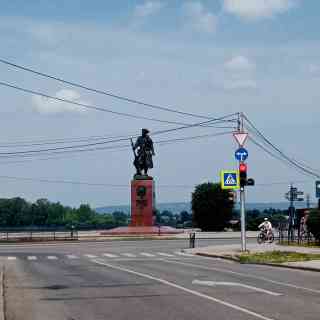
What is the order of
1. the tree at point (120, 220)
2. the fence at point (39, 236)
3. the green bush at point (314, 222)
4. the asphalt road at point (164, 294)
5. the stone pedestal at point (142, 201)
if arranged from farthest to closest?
1. the tree at point (120, 220)
2. the stone pedestal at point (142, 201)
3. the fence at point (39, 236)
4. the green bush at point (314, 222)
5. the asphalt road at point (164, 294)

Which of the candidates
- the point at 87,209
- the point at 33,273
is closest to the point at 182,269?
the point at 33,273

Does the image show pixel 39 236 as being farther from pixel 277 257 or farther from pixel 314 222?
pixel 277 257

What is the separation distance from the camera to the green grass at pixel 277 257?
2895cm

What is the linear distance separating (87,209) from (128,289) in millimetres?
139513

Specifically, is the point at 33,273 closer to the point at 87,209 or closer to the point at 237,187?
the point at 237,187

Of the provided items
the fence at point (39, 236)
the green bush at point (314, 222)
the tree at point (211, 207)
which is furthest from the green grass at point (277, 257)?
the tree at point (211, 207)

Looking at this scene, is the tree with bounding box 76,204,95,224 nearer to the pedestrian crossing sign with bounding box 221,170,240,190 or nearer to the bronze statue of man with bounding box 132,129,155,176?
the bronze statue of man with bounding box 132,129,155,176

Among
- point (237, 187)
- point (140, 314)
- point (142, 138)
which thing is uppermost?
point (142, 138)

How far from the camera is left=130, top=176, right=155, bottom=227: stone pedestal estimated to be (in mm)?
62406

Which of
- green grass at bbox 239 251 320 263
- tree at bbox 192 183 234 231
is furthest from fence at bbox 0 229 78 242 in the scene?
green grass at bbox 239 251 320 263

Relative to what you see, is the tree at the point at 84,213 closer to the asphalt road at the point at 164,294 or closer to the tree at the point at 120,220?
the tree at the point at 120,220

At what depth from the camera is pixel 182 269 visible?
2567 centimetres

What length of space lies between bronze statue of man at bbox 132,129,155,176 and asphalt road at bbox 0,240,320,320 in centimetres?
3788

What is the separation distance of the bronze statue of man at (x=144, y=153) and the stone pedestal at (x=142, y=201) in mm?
1331
